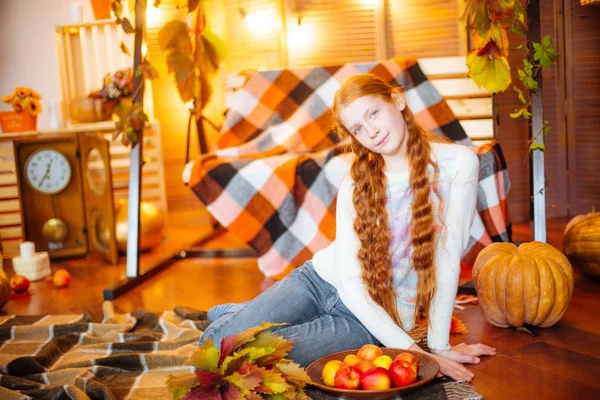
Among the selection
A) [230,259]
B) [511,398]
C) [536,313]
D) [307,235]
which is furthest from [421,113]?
[511,398]

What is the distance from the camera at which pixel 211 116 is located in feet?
15.2

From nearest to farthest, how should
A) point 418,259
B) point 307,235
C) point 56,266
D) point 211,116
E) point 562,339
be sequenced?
point 418,259, point 562,339, point 307,235, point 56,266, point 211,116

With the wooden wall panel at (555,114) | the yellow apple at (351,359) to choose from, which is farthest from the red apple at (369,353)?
the wooden wall panel at (555,114)

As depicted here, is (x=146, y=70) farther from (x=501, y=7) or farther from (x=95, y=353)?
(x=501, y=7)

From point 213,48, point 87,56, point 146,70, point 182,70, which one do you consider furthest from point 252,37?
point 146,70

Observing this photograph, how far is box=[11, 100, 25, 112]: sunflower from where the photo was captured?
3.97 m

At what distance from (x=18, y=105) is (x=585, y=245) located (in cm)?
310

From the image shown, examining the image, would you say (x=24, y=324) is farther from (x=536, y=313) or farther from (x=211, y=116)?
(x=211, y=116)

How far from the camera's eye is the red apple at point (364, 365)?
1604mm

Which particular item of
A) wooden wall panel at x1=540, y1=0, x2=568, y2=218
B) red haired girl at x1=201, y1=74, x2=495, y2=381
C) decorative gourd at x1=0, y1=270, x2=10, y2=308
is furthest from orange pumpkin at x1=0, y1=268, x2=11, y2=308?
wooden wall panel at x1=540, y1=0, x2=568, y2=218

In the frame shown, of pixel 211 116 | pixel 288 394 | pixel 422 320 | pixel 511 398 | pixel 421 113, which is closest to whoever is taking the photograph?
pixel 288 394

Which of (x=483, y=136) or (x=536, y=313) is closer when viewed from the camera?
(x=536, y=313)

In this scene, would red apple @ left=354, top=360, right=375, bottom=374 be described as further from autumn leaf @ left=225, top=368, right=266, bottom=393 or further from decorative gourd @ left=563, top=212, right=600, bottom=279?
decorative gourd @ left=563, top=212, right=600, bottom=279

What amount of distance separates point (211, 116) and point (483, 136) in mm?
1917
